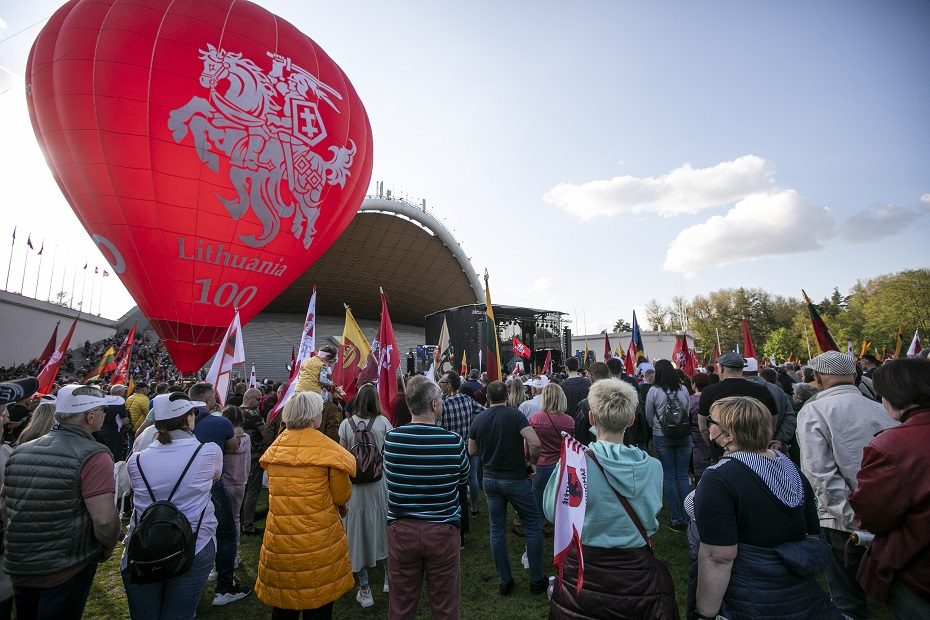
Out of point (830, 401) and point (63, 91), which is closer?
point (830, 401)

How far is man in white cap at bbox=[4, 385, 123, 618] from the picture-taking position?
254 cm

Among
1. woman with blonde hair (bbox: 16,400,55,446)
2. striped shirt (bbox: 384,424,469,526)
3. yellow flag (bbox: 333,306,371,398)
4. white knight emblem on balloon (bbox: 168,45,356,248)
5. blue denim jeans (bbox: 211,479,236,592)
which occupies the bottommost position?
blue denim jeans (bbox: 211,479,236,592)

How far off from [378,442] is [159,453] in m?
1.87

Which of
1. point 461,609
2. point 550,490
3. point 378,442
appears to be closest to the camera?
point 550,490

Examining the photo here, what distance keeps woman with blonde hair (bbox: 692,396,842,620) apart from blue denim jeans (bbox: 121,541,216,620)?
2892mm

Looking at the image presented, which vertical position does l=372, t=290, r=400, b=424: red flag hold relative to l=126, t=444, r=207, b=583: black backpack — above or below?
above

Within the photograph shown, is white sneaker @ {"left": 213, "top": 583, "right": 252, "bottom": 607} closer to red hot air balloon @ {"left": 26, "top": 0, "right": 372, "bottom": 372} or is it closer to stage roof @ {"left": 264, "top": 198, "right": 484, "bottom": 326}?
red hot air balloon @ {"left": 26, "top": 0, "right": 372, "bottom": 372}

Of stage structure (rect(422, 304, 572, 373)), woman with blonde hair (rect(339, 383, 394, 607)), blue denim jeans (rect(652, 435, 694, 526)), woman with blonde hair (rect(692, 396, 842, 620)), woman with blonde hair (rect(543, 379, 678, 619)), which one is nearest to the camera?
woman with blonde hair (rect(692, 396, 842, 620))

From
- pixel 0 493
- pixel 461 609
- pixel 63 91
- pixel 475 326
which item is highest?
pixel 63 91

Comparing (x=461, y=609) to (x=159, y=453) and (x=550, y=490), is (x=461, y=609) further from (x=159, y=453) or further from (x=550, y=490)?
(x=159, y=453)

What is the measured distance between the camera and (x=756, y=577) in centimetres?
199

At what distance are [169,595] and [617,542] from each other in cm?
268

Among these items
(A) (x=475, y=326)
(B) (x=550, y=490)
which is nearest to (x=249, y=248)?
(B) (x=550, y=490)

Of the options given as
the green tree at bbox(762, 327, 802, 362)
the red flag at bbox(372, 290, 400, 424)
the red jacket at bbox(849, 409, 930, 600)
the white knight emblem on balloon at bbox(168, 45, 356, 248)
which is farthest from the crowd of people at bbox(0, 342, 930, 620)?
the green tree at bbox(762, 327, 802, 362)
